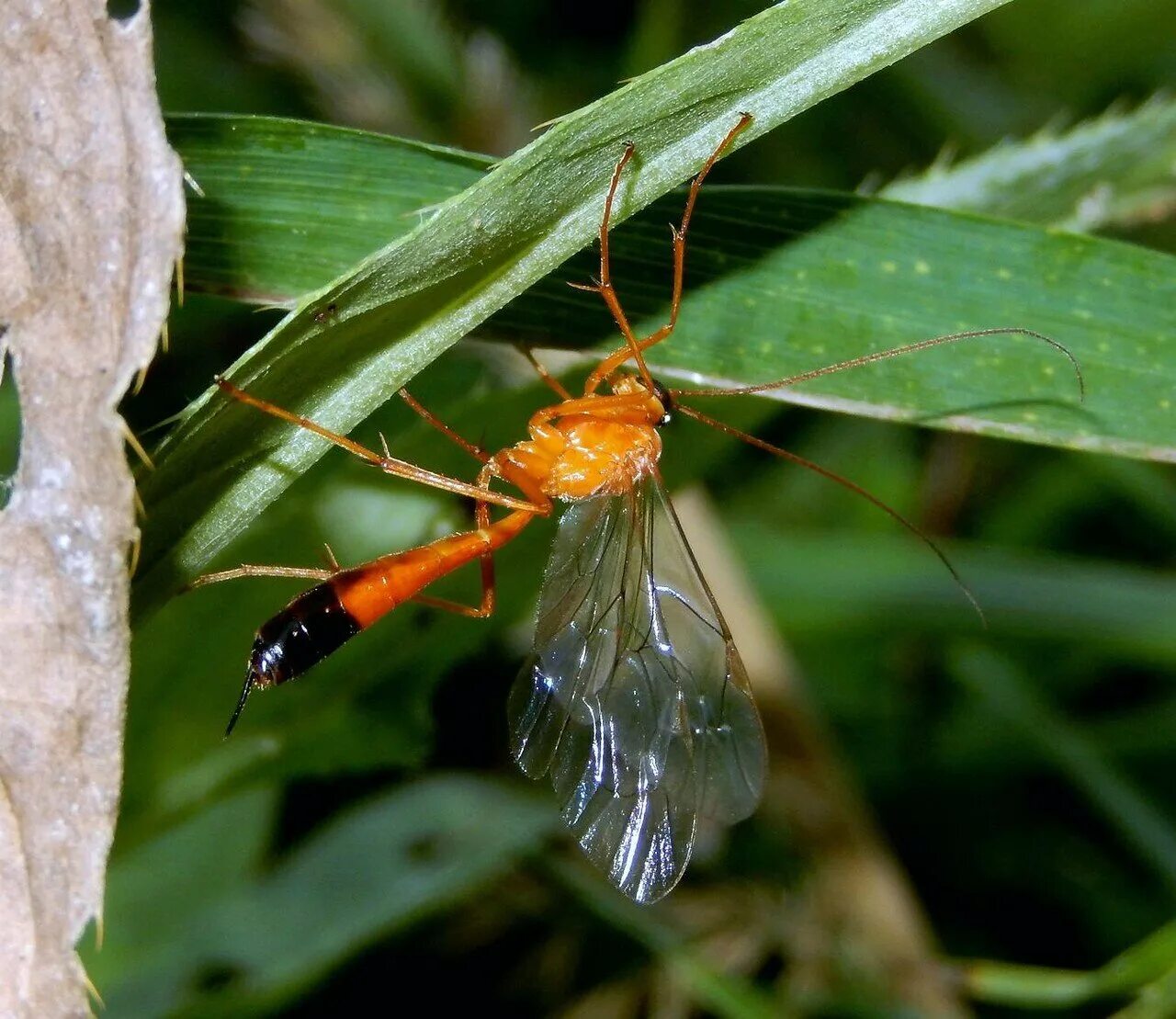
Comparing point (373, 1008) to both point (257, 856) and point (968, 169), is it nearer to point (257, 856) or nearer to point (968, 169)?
point (257, 856)

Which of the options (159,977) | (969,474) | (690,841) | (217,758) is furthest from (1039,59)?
(159,977)

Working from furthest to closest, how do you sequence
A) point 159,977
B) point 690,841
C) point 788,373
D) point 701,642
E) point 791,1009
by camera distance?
point 791,1009 → point 159,977 → point 701,642 → point 690,841 → point 788,373

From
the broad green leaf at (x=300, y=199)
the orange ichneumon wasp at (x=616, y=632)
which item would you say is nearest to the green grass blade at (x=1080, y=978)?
the orange ichneumon wasp at (x=616, y=632)

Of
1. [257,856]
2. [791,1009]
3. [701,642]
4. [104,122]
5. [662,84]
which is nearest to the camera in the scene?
[104,122]

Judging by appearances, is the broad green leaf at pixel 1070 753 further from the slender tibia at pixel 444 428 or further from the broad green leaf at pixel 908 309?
the slender tibia at pixel 444 428

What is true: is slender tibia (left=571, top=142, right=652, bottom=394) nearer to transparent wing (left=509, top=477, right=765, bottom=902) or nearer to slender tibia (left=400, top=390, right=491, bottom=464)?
slender tibia (left=400, top=390, right=491, bottom=464)

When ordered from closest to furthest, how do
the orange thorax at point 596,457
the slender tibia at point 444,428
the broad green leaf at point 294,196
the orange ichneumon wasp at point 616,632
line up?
the broad green leaf at point 294,196 → the slender tibia at point 444,428 → the orange ichneumon wasp at point 616,632 → the orange thorax at point 596,457
